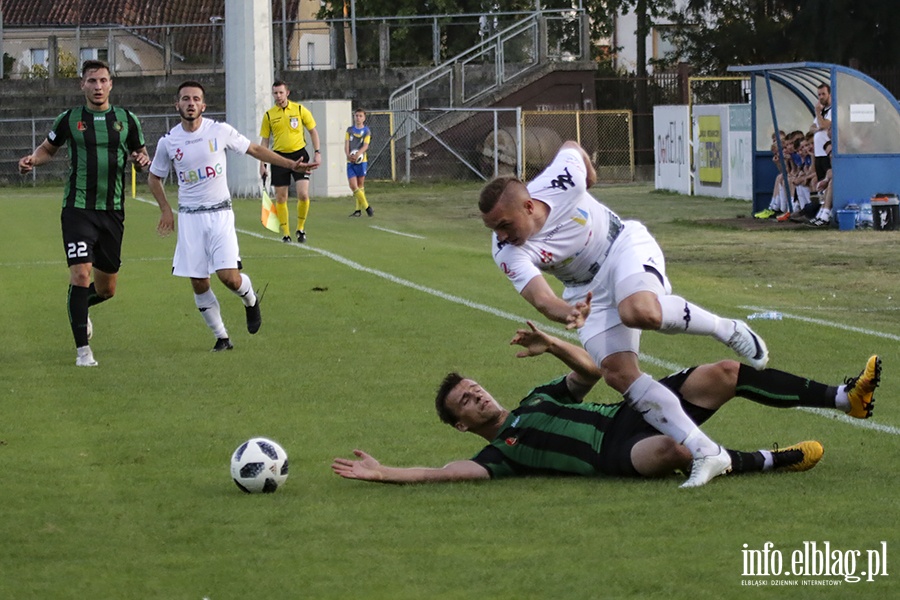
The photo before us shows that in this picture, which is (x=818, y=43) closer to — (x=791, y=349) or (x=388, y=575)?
(x=791, y=349)

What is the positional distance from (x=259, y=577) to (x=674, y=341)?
6.88 metres

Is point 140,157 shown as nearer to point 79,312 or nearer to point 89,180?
point 89,180

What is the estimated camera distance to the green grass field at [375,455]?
215 inches

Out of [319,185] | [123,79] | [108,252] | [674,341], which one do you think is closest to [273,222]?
[108,252]

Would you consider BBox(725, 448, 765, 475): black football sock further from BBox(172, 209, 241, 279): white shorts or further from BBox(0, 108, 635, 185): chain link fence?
BBox(0, 108, 635, 185): chain link fence

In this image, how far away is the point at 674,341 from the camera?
38.9ft

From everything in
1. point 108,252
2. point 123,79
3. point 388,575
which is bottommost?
point 388,575

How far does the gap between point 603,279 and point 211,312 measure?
19.1ft

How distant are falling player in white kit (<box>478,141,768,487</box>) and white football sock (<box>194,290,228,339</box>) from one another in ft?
17.8

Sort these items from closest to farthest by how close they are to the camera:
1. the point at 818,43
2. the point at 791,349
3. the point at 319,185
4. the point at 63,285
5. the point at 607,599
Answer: the point at 607,599
the point at 791,349
the point at 63,285
the point at 319,185
the point at 818,43

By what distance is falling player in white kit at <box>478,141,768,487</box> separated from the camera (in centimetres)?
672

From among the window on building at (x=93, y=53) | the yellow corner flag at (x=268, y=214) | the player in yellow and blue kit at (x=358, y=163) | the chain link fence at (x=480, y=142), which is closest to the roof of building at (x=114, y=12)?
the window on building at (x=93, y=53)

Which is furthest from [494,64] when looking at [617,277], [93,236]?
[617,277]

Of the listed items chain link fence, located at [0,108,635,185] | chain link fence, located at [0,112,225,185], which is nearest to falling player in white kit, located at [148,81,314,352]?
chain link fence, located at [0,108,635,185]
